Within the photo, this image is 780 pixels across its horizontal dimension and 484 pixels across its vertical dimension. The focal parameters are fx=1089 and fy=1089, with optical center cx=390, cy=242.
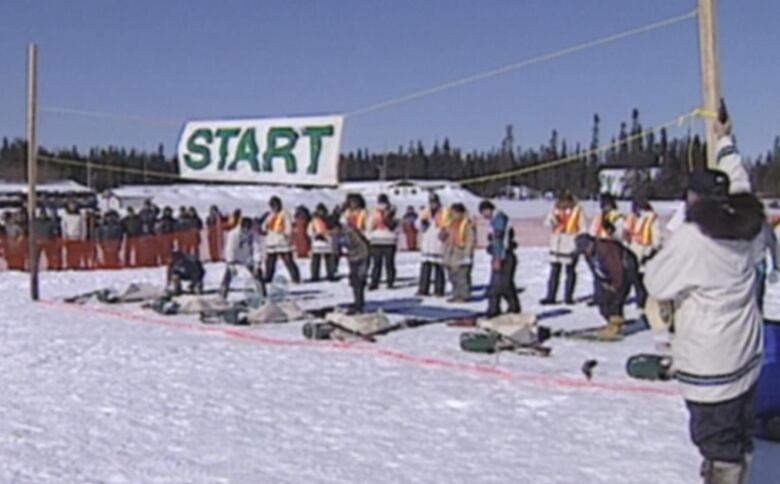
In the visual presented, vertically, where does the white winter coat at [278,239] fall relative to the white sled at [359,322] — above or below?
above

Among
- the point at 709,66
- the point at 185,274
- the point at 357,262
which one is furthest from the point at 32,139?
the point at 709,66

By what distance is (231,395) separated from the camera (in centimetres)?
802

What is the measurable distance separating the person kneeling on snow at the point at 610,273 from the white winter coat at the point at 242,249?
4997mm

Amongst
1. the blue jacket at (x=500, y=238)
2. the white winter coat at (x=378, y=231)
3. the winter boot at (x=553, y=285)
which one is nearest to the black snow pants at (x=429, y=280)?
the white winter coat at (x=378, y=231)

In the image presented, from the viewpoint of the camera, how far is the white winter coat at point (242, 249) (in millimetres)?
14383

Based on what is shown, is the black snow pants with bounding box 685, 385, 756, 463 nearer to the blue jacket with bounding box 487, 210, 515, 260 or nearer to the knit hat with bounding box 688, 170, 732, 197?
the knit hat with bounding box 688, 170, 732, 197

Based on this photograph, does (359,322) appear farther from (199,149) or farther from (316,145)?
(199,149)

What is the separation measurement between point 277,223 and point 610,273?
24.6ft

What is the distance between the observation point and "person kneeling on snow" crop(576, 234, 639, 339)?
1083 centimetres

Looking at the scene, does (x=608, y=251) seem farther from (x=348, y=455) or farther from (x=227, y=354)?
(x=348, y=455)

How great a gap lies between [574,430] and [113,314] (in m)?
8.05

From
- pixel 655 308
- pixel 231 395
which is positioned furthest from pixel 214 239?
pixel 655 308

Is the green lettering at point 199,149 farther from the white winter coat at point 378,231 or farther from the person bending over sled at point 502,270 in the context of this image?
the white winter coat at point 378,231

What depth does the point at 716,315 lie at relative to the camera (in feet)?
13.8
